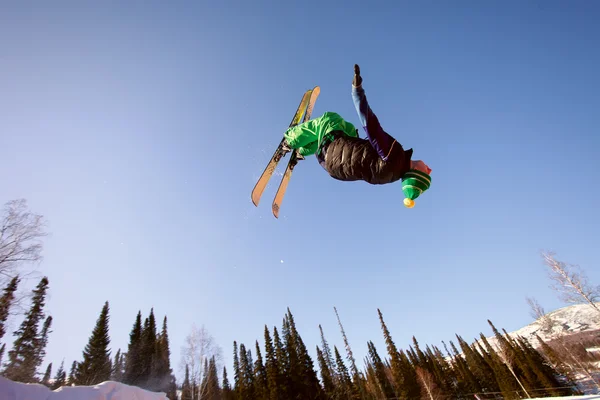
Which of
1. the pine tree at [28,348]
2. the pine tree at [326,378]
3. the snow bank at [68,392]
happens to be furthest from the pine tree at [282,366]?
the snow bank at [68,392]

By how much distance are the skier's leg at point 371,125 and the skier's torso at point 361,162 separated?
7 cm

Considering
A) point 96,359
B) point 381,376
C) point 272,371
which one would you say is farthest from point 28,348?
point 381,376

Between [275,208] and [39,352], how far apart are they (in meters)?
40.2

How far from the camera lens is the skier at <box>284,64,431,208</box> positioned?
257cm

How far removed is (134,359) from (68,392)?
118 ft

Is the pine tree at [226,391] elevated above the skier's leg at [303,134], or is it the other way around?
the pine tree at [226,391]

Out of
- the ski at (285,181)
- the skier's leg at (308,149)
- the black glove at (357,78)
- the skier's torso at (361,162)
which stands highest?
the ski at (285,181)

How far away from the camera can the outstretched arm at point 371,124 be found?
252 cm

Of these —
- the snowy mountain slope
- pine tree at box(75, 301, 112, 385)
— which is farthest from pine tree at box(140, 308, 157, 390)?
the snowy mountain slope

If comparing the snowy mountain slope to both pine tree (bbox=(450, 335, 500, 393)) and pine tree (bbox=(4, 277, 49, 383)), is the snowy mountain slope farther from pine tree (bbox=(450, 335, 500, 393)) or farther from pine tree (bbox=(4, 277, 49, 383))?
pine tree (bbox=(4, 277, 49, 383))

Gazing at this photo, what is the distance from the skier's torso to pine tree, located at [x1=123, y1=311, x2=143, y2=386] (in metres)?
37.7

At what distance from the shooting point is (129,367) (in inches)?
→ 1262

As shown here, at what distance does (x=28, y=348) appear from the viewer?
26438 millimetres

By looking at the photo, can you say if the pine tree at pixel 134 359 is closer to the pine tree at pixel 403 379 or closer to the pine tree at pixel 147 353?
the pine tree at pixel 147 353
